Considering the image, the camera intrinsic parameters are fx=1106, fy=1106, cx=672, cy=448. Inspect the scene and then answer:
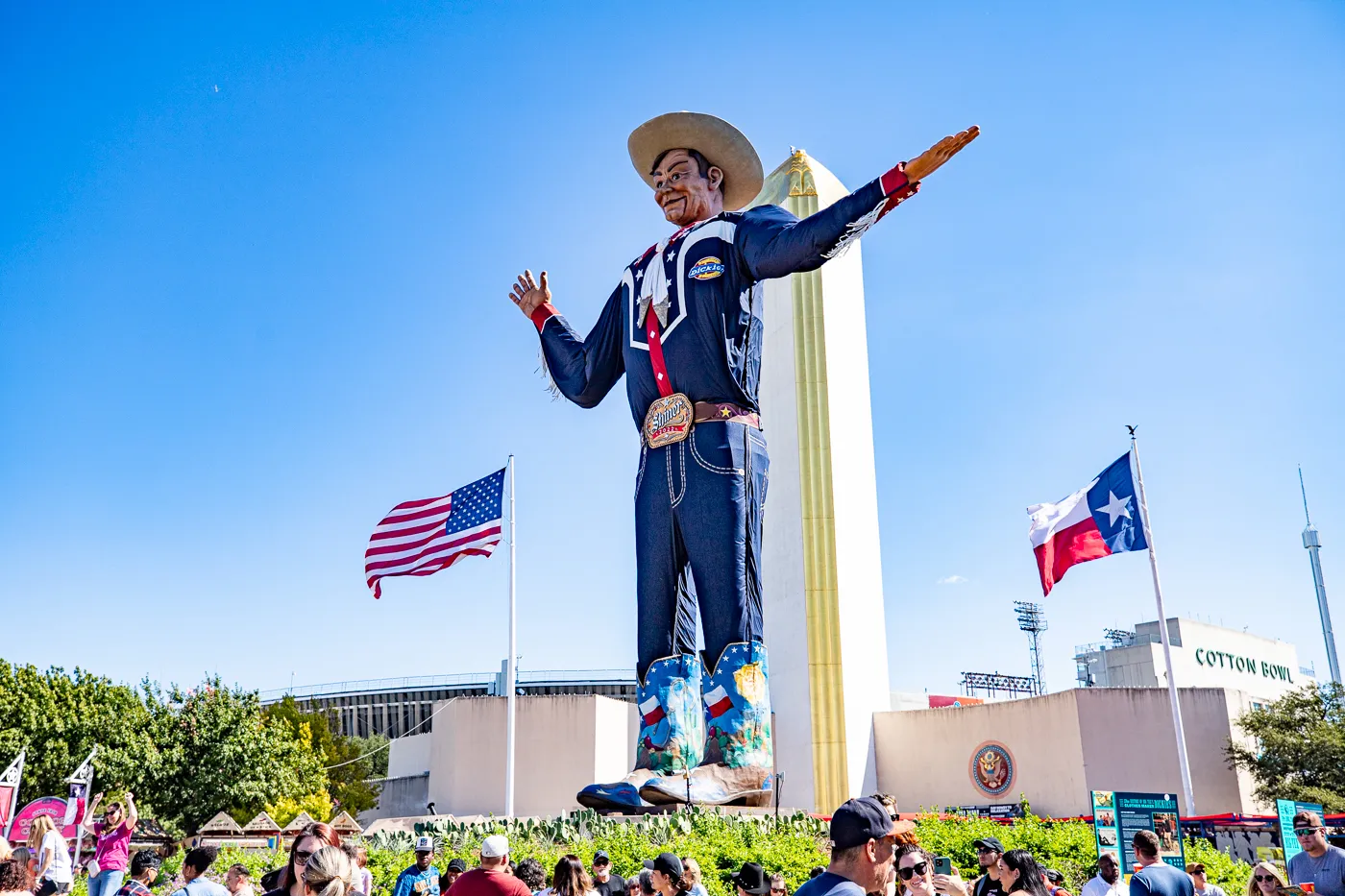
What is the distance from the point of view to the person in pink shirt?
7.98 m

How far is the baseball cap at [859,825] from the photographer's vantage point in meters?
3.43

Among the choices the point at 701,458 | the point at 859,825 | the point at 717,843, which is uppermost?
the point at 701,458

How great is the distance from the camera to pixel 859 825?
3441 millimetres

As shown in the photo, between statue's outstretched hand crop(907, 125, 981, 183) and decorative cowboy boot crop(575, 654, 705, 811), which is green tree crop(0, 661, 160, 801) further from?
statue's outstretched hand crop(907, 125, 981, 183)

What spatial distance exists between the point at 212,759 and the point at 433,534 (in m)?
16.8

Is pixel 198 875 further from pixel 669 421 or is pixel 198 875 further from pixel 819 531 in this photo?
pixel 819 531

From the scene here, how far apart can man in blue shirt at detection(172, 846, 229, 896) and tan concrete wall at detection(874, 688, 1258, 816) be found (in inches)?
687

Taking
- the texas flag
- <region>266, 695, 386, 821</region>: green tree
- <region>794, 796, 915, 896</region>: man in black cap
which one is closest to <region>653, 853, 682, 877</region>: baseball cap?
<region>794, 796, 915, 896</region>: man in black cap

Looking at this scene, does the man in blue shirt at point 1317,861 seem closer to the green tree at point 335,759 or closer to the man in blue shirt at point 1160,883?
the man in blue shirt at point 1160,883

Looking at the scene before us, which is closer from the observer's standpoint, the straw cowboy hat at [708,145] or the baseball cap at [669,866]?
the baseball cap at [669,866]

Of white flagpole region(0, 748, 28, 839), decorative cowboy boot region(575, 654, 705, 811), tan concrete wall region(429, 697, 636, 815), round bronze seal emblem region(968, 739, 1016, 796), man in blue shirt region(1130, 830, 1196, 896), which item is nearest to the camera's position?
man in blue shirt region(1130, 830, 1196, 896)

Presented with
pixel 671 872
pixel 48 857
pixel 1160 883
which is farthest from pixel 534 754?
pixel 1160 883

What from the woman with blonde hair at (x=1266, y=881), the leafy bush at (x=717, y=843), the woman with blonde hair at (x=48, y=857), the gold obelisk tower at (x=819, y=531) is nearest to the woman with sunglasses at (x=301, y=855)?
the woman with blonde hair at (x=48, y=857)

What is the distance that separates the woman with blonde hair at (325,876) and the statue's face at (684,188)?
923cm
